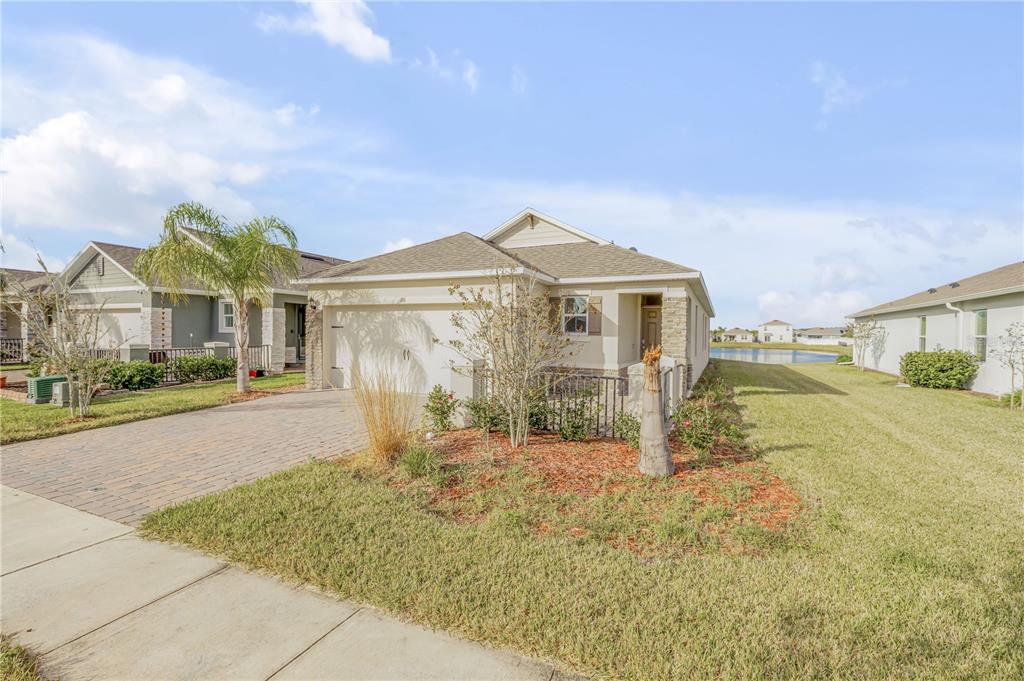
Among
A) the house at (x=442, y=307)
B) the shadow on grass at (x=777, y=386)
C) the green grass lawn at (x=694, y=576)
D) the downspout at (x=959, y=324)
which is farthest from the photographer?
the downspout at (x=959, y=324)

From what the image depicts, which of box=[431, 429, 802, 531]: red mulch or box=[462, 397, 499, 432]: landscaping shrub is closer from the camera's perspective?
box=[431, 429, 802, 531]: red mulch

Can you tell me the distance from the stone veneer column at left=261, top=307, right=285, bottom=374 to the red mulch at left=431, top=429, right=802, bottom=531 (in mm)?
12782

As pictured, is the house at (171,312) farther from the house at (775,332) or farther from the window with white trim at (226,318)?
the house at (775,332)

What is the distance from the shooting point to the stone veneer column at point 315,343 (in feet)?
43.5

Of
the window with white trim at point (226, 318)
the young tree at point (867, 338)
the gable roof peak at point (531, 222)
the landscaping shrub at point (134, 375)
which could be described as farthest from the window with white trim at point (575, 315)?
the young tree at point (867, 338)

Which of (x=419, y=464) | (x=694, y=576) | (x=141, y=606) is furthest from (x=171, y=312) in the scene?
(x=694, y=576)

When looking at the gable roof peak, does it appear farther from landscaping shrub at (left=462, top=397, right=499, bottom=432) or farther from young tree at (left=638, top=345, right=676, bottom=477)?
young tree at (left=638, top=345, right=676, bottom=477)

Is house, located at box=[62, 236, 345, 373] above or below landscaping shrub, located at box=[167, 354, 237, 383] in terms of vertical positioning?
above

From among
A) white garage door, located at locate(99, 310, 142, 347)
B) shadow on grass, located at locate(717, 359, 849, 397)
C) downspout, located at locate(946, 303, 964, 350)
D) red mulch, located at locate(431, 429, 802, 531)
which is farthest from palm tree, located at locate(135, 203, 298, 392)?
downspout, located at locate(946, 303, 964, 350)

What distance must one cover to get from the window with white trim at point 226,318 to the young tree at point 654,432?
18601 mm

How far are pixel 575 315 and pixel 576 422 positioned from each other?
21.0 ft

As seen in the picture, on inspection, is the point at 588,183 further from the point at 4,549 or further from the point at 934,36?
the point at 4,549

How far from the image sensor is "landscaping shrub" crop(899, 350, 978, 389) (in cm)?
1497

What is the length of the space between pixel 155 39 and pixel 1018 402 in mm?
20900
